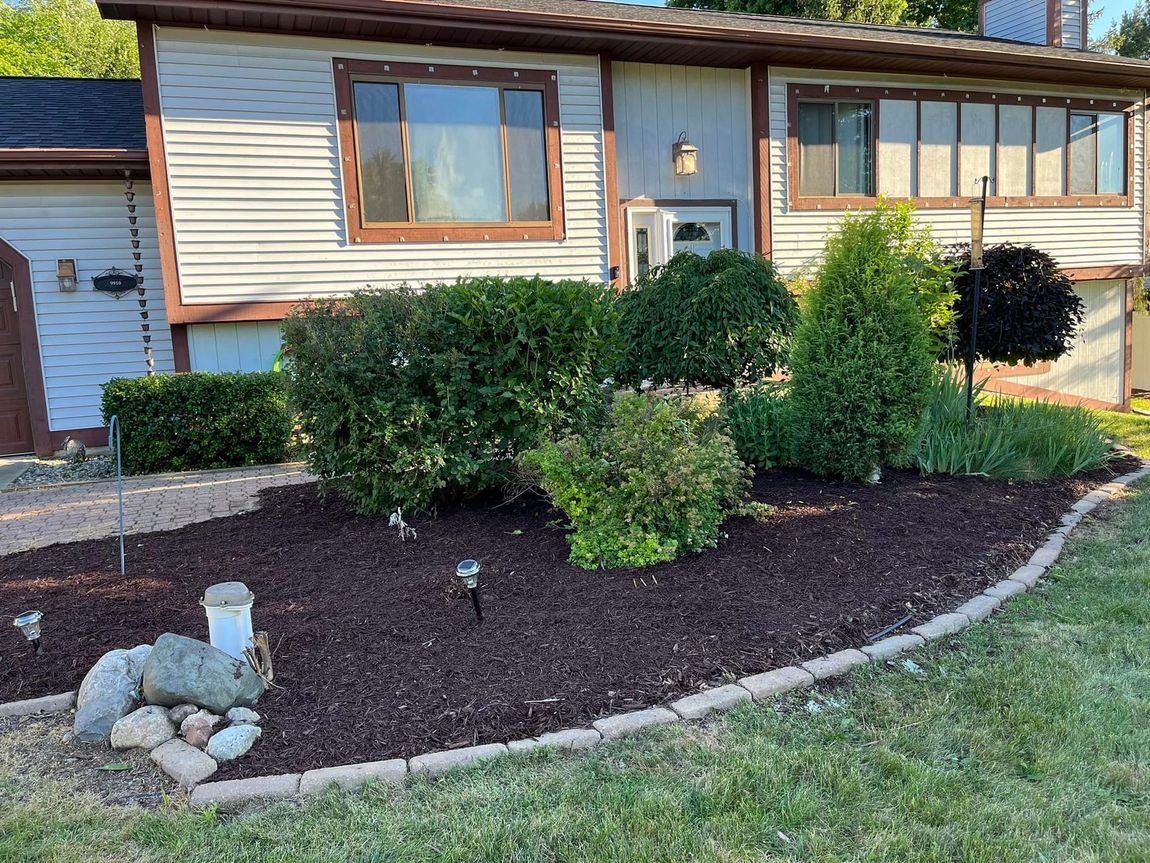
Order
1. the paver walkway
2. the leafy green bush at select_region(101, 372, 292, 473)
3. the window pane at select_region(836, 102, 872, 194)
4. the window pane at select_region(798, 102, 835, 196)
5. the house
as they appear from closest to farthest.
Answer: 1. the paver walkway
2. the leafy green bush at select_region(101, 372, 292, 473)
3. the house
4. the window pane at select_region(798, 102, 835, 196)
5. the window pane at select_region(836, 102, 872, 194)

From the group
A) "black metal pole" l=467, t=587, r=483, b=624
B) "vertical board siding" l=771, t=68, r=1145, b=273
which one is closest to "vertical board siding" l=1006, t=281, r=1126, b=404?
"vertical board siding" l=771, t=68, r=1145, b=273

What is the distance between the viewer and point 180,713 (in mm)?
2807

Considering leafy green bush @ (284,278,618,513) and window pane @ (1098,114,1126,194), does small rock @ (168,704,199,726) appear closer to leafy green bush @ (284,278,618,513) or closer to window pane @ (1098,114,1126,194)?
leafy green bush @ (284,278,618,513)

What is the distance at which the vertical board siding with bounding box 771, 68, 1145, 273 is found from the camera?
33.9 ft

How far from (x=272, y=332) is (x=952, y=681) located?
785 cm

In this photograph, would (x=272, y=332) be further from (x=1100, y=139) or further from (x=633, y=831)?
(x=1100, y=139)

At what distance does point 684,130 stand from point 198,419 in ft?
22.6

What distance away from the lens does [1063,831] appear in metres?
2.17

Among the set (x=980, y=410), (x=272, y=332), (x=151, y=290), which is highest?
(x=151, y=290)

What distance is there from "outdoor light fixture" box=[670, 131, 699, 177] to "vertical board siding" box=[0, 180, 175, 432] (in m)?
6.35

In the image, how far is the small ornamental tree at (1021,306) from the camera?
7.89 metres

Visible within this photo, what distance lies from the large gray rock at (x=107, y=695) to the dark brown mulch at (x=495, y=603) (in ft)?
1.10

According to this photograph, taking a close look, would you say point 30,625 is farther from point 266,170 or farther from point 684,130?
point 684,130

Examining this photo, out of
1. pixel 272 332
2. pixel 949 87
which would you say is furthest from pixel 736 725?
pixel 949 87
